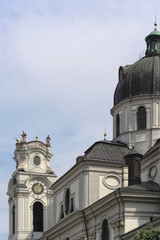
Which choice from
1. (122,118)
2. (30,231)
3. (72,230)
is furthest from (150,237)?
(30,231)

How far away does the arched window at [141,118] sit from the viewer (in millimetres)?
59750

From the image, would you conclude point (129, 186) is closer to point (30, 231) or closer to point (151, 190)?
point (151, 190)

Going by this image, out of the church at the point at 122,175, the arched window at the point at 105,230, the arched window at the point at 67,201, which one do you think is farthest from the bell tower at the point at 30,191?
the arched window at the point at 105,230

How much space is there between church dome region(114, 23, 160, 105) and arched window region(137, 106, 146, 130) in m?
1.33

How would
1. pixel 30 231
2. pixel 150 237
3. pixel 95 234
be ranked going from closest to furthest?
1. pixel 150 237
2. pixel 95 234
3. pixel 30 231

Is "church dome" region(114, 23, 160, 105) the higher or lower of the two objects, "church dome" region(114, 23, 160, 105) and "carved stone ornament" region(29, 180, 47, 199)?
the higher

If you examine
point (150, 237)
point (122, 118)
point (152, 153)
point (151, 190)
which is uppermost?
point (122, 118)

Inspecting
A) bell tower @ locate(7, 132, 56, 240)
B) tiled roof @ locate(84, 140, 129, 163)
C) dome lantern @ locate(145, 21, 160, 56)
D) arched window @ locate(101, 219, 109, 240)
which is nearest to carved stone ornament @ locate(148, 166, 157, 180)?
tiled roof @ locate(84, 140, 129, 163)

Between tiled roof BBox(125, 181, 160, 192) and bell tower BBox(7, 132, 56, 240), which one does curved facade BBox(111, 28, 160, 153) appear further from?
bell tower BBox(7, 132, 56, 240)

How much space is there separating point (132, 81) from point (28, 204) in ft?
77.5

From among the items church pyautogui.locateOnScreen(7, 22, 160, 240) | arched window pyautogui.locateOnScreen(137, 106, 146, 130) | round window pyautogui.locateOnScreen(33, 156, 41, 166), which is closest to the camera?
church pyautogui.locateOnScreen(7, 22, 160, 240)

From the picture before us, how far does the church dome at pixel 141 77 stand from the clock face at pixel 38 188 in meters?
20.4

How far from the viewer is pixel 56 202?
6162cm

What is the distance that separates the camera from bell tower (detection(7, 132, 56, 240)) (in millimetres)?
78375
